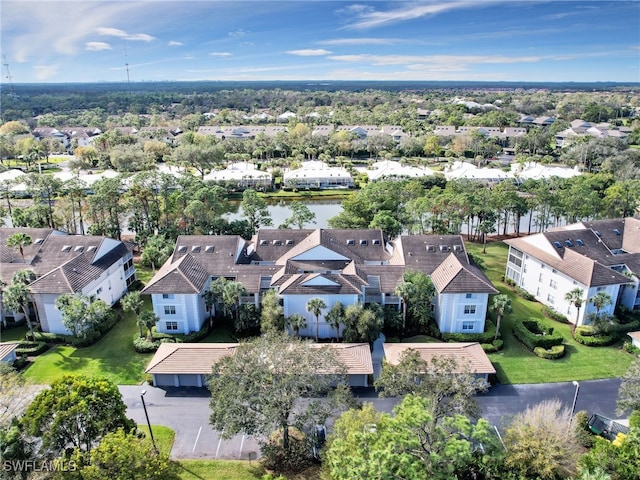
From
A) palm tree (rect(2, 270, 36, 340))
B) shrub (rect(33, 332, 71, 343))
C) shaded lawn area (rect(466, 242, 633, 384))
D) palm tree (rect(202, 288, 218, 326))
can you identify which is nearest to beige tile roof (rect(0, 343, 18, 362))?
palm tree (rect(2, 270, 36, 340))

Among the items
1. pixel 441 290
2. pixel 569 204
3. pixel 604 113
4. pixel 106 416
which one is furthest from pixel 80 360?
pixel 604 113

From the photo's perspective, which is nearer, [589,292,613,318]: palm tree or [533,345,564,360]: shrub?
[533,345,564,360]: shrub

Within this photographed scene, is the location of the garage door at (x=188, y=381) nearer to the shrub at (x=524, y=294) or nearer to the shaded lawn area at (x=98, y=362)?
the shaded lawn area at (x=98, y=362)

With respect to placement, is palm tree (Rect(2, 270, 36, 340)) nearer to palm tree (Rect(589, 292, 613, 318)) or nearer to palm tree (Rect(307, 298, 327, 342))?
palm tree (Rect(307, 298, 327, 342))

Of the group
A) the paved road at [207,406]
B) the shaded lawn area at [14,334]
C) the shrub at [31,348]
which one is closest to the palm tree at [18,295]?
the shrub at [31,348]

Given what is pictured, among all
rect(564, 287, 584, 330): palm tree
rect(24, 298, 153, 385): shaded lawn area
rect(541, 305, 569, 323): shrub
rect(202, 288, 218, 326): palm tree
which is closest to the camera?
rect(24, 298, 153, 385): shaded lawn area

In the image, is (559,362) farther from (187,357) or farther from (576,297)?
(187,357)

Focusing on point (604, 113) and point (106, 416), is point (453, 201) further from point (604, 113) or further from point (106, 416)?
point (604, 113)
